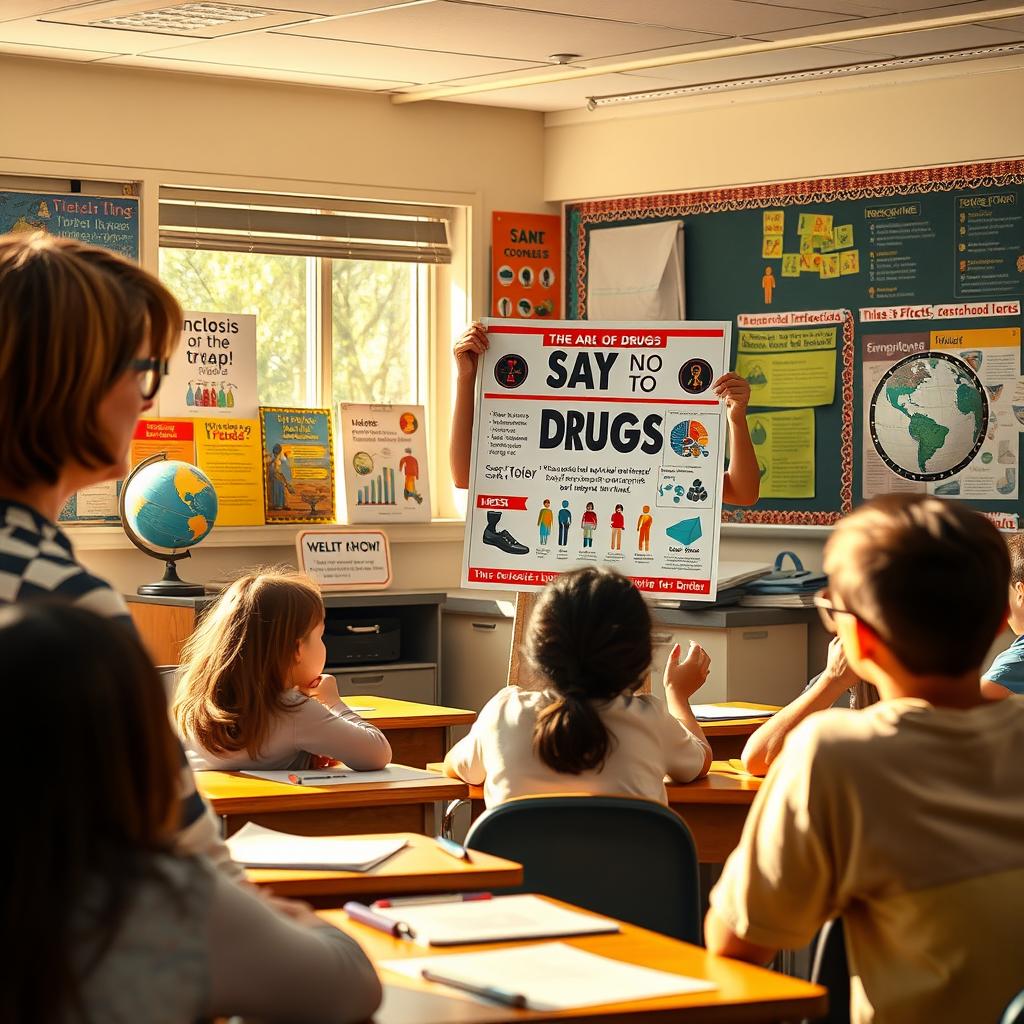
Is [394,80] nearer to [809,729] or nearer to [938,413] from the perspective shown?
[938,413]

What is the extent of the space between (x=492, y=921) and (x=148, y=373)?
721mm

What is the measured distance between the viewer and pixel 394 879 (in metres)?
2.19

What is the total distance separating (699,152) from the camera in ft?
20.5

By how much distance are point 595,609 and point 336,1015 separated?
4.74 ft

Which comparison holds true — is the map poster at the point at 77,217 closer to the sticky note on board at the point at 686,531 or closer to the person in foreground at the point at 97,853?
the sticky note on board at the point at 686,531

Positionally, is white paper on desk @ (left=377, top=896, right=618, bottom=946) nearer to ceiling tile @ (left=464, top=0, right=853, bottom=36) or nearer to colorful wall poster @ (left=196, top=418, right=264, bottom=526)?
ceiling tile @ (left=464, top=0, right=853, bottom=36)

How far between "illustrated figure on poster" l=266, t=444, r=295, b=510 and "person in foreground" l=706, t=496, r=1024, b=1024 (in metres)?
4.54

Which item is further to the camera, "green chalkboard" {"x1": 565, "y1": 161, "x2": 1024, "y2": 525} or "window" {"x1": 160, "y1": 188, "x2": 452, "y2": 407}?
"window" {"x1": 160, "y1": 188, "x2": 452, "y2": 407}

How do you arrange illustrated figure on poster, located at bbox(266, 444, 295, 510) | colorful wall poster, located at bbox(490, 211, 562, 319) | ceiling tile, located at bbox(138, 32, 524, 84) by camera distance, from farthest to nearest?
colorful wall poster, located at bbox(490, 211, 562, 319) → illustrated figure on poster, located at bbox(266, 444, 295, 510) → ceiling tile, located at bbox(138, 32, 524, 84)

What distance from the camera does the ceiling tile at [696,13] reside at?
4848 mm

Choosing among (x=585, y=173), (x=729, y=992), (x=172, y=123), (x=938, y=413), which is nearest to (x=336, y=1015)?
(x=729, y=992)

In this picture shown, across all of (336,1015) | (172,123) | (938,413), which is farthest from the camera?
(172,123)

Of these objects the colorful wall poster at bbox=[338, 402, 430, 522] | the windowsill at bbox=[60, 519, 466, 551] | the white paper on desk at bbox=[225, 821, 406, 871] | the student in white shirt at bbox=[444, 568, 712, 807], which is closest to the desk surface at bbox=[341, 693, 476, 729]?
the student in white shirt at bbox=[444, 568, 712, 807]

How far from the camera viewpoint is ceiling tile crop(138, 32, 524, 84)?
17.9 ft
